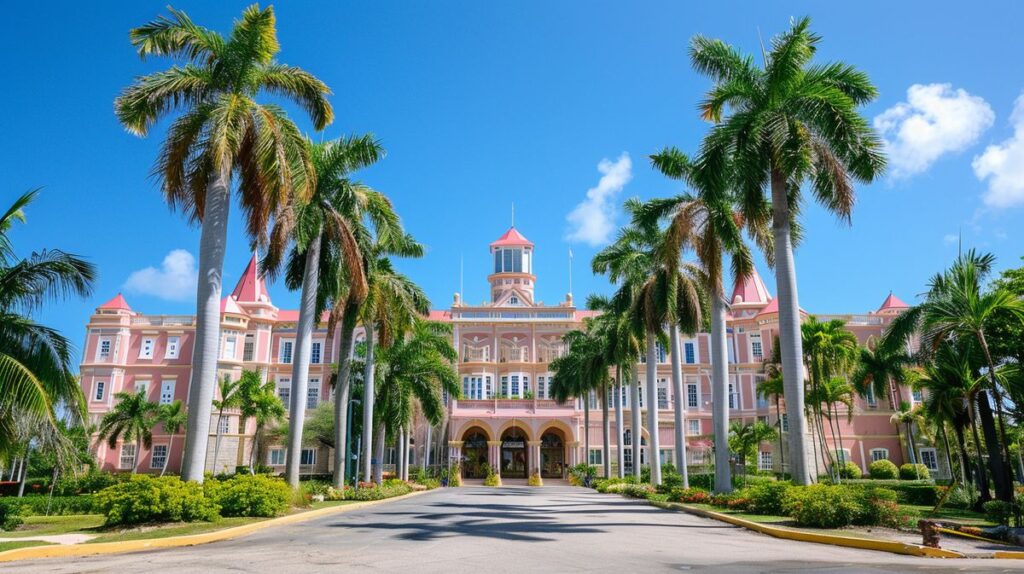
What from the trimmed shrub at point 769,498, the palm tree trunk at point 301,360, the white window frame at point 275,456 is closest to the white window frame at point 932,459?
the trimmed shrub at point 769,498

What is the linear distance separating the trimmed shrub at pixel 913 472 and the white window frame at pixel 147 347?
57.3 m

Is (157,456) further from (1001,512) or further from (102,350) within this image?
(1001,512)

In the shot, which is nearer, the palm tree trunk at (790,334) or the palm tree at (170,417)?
the palm tree trunk at (790,334)

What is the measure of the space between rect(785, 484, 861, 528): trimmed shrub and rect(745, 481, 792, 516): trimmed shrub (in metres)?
1.87

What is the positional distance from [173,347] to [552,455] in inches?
1289

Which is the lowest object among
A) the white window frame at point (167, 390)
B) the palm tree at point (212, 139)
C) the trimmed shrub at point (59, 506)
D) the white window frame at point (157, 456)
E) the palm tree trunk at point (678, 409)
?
the trimmed shrub at point (59, 506)

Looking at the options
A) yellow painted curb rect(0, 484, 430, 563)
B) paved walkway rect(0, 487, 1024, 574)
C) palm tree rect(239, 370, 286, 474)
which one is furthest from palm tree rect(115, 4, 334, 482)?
palm tree rect(239, 370, 286, 474)

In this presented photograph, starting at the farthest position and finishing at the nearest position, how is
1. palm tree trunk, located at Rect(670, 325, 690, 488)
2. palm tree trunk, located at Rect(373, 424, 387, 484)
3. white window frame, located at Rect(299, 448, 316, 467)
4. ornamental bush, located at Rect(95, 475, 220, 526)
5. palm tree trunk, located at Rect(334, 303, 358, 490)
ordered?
white window frame, located at Rect(299, 448, 316, 467) → palm tree trunk, located at Rect(373, 424, 387, 484) → palm tree trunk, located at Rect(670, 325, 690, 488) → palm tree trunk, located at Rect(334, 303, 358, 490) → ornamental bush, located at Rect(95, 475, 220, 526)

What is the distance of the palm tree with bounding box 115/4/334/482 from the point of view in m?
16.8

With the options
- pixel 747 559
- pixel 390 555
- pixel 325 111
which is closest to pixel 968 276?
pixel 747 559

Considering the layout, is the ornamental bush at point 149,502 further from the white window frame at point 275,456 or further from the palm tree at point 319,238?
the white window frame at point 275,456

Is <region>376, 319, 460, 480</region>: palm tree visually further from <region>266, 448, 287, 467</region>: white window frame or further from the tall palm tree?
<region>266, 448, 287, 467</region>: white window frame

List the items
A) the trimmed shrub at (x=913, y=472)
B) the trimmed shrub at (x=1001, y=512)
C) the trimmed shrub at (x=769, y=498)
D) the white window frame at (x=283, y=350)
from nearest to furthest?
1. the trimmed shrub at (x=1001, y=512)
2. the trimmed shrub at (x=769, y=498)
3. the trimmed shrub at (x=913, y=472)
4. the white window frame at (x=283, y=350)

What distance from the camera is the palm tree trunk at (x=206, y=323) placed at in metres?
Result: 16.2
